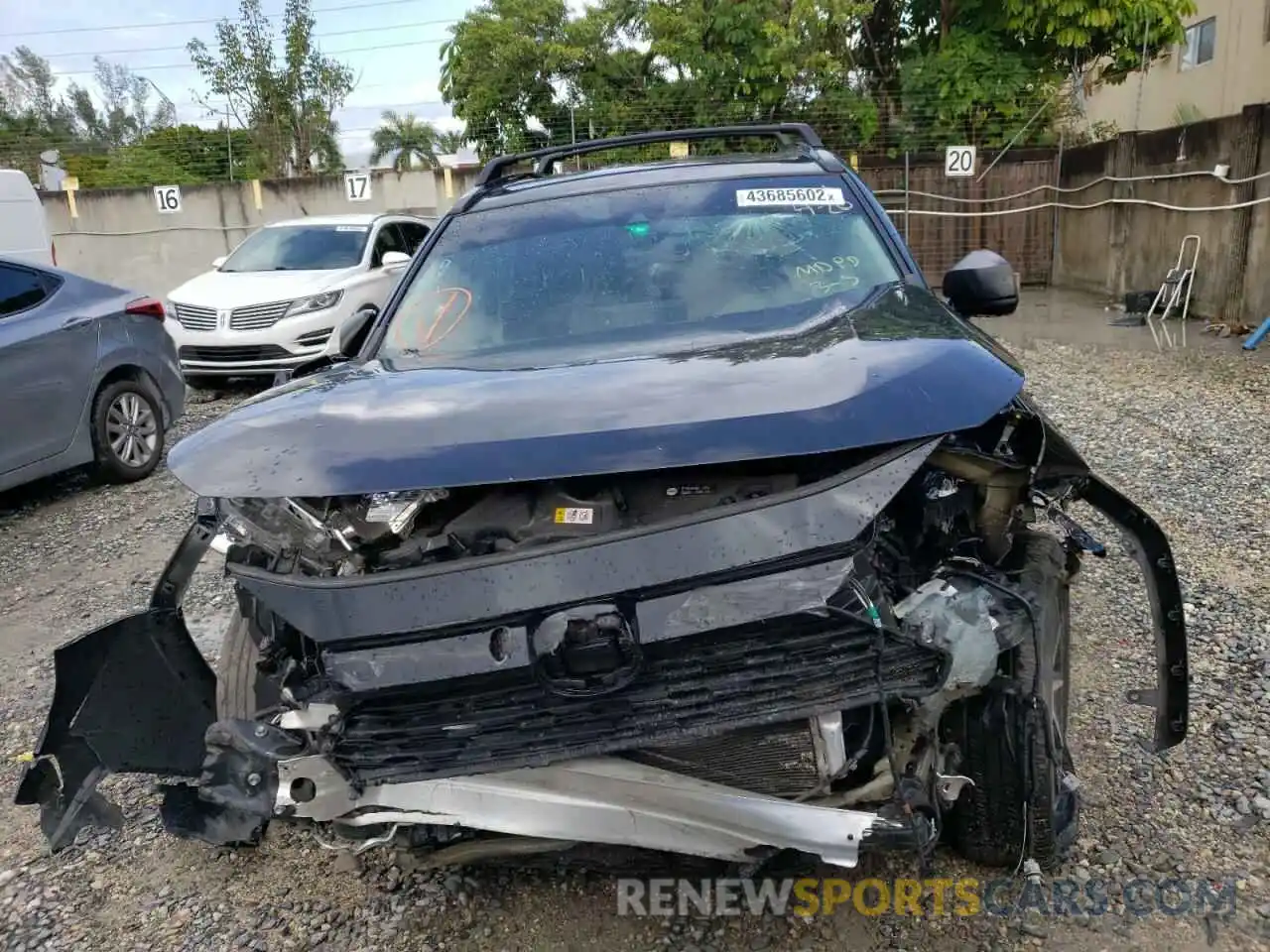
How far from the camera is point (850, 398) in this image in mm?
1950

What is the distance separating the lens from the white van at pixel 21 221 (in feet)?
30.7

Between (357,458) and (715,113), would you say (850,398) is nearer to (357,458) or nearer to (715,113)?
(357,458)

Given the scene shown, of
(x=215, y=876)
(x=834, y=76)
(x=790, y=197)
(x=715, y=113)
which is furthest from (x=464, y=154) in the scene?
(x=215, y=876)

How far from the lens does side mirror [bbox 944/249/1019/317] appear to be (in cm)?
328

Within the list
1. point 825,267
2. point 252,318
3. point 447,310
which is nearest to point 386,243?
point 252,318

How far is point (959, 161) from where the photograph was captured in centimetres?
1445

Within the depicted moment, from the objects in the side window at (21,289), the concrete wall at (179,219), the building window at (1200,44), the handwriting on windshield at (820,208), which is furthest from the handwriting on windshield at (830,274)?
the building window at (1200,44)

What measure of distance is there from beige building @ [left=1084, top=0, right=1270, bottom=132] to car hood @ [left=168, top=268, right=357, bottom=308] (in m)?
11.6

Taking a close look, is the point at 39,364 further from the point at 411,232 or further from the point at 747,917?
the point at 411,232

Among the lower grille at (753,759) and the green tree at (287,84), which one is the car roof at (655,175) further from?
the green tree at (287,84)

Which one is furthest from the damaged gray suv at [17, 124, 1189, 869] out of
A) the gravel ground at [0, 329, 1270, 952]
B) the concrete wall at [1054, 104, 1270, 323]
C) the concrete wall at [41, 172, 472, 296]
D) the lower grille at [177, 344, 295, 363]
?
the concrete wall at [41, 172, 472, 296]

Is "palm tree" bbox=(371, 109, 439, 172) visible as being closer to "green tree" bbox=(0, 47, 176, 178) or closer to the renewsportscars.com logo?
"green tree" bbox=(0, 47, 176, 178)

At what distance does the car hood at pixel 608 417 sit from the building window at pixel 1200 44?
1933 cm

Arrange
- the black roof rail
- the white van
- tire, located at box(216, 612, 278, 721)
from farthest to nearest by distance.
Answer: the white van → the black roof rail → tire, located at box(216, 612, 278, 721)
